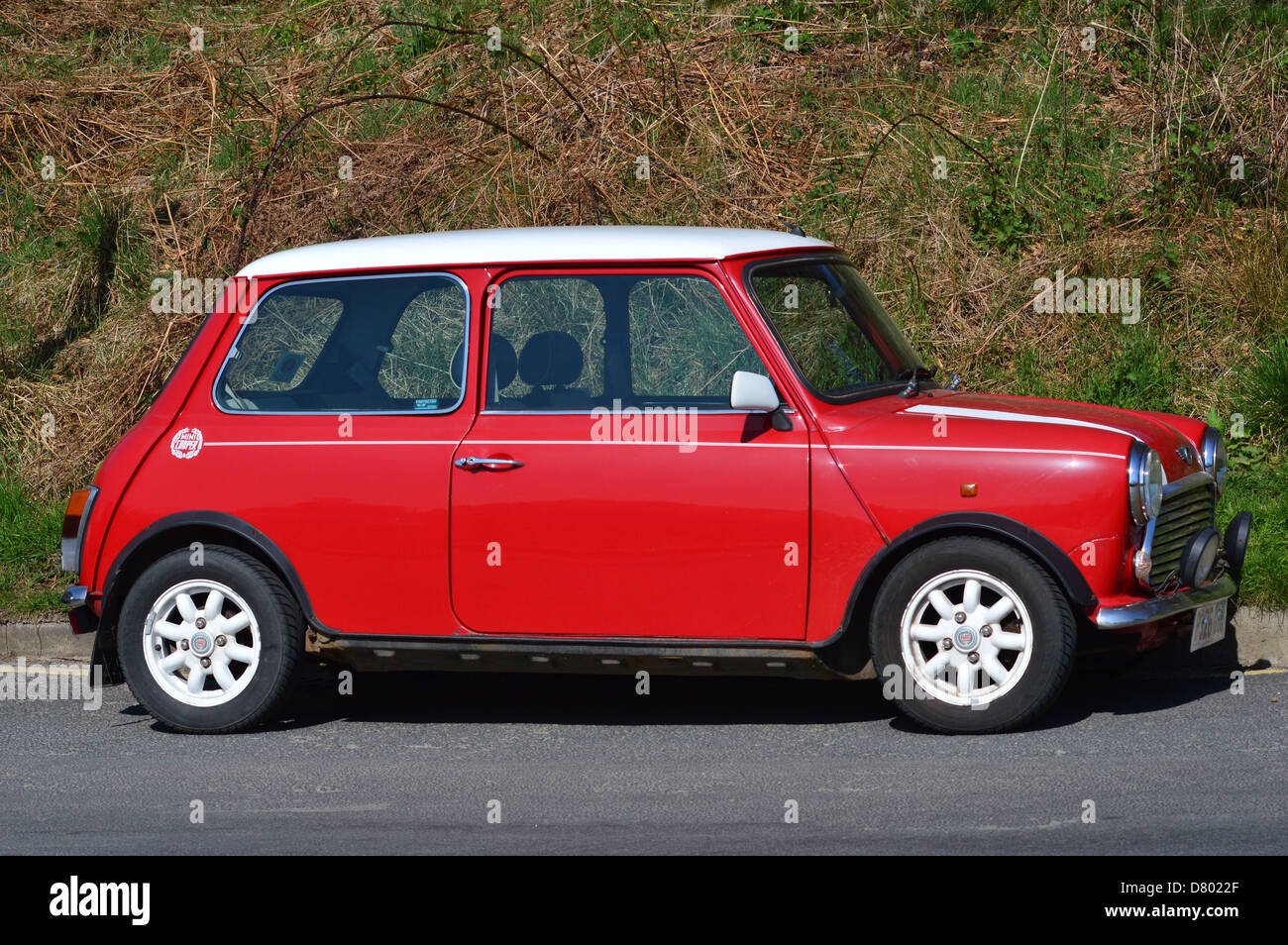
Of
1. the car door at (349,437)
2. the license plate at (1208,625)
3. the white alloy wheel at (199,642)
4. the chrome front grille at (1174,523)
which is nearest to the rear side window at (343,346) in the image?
the car door at (349,437)

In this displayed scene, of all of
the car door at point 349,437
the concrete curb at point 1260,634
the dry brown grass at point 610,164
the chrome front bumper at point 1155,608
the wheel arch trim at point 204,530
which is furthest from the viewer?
the dry brown grass at point 610,164

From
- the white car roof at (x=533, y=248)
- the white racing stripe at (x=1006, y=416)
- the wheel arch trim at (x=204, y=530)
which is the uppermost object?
the white car roof at (x=533, y=248)

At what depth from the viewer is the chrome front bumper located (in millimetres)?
5648

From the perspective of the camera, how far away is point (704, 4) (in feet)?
45.5

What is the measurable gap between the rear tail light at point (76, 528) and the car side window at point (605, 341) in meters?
1.77

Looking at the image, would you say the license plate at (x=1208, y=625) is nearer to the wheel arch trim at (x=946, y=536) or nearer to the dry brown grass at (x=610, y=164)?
the wheel arch trim at (x=946, y=536)

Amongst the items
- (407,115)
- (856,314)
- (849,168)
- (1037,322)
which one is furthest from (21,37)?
(856,314)

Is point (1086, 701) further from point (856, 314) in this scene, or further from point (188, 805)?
point (188, 805)

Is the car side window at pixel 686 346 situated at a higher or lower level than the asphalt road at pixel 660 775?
higher

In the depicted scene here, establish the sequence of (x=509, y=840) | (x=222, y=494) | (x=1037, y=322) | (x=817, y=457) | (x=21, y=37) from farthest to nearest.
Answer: (x=21, y=37) < (x=1037, y=322) < (x=222, y=494) < (x=817, y=457) < (x=509, y=840)

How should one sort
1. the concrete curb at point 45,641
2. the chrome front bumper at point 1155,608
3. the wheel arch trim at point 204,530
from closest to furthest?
the chrome front bumper at point 1155,608 → the wheel arch trim at point 204,530 → the concrete curb at point 45,641

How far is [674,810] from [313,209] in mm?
8408

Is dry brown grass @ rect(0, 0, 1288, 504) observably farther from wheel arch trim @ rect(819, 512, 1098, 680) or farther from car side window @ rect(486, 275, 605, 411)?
car side window @ rect(486, 275, 605, 411)

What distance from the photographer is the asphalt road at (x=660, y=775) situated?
16.2 feet
